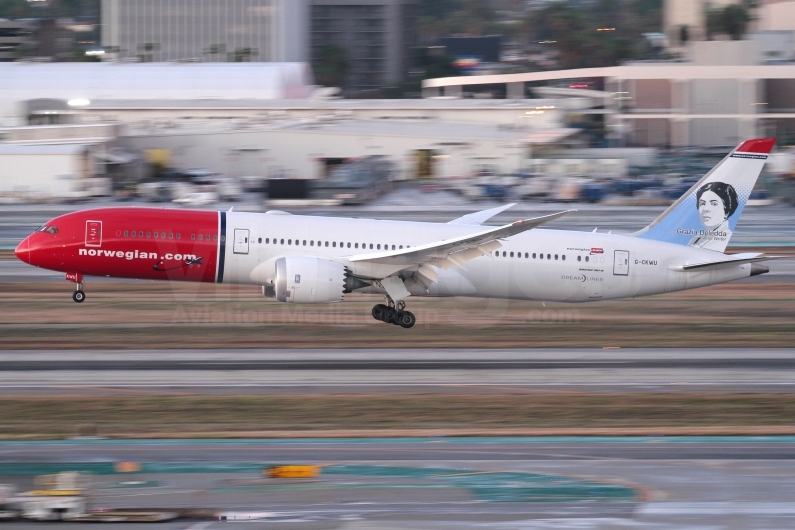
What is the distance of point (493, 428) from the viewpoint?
2105 cm

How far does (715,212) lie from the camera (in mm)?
33531

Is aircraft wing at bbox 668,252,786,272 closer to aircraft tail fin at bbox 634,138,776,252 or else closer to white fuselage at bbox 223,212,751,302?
white fuselage at bbox 223,212,751,302

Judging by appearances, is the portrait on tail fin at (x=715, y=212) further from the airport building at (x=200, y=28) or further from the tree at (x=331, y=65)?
the tree at (x=331, y=65)

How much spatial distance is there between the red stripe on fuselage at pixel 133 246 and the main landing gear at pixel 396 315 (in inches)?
216

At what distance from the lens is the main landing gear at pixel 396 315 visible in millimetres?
32281

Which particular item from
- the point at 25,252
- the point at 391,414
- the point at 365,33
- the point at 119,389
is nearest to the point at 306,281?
the point at 119,389

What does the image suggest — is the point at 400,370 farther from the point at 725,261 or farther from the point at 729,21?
the point at 729,21

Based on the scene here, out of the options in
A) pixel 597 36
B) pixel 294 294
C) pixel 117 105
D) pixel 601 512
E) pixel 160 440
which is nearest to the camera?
pixel 601 512

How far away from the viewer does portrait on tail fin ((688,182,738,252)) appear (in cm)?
3331

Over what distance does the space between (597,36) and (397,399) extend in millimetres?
153610

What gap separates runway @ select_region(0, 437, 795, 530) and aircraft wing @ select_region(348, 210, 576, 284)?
10.2 metres

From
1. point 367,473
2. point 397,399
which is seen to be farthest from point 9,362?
point 367,473

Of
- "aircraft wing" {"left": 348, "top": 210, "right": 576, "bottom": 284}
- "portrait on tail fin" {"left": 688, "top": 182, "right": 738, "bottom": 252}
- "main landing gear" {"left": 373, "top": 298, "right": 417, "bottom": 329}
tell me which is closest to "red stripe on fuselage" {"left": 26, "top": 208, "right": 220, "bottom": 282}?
"aircraft wing" {"left": 348, "top": 210, "right": 576, "bottom": 284}

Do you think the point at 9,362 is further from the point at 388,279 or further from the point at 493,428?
the point at 493,428
